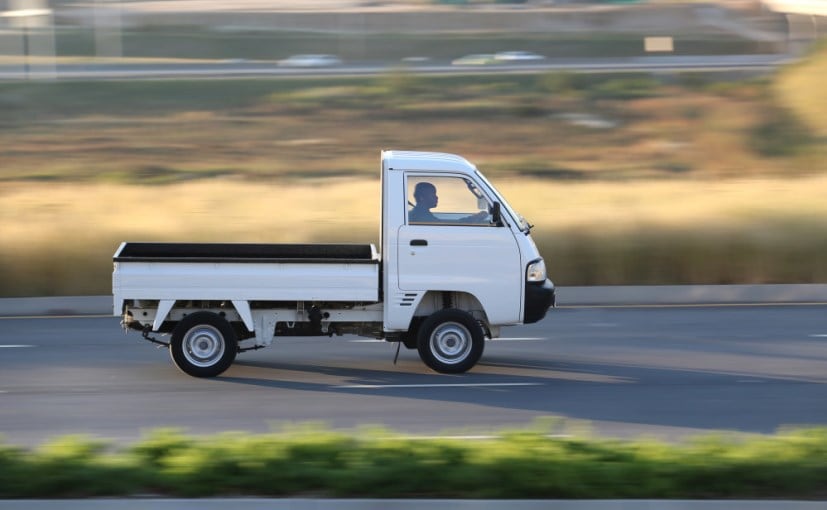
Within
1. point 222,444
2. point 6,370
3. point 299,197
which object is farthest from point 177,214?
point 222,444

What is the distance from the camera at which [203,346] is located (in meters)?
11.8

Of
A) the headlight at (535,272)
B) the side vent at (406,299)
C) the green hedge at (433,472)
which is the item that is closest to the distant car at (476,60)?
the headlight at (535,272)

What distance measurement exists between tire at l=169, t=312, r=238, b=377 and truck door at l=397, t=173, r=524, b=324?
1.83 m

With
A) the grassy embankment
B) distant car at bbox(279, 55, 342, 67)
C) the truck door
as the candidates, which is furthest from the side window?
distant car at bbox(279, 55, 342, 67)

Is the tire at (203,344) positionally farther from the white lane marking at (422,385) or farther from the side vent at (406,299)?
the side vent at (406,299)

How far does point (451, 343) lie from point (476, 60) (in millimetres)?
33868

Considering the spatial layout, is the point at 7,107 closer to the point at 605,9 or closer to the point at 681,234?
the point at 605,9

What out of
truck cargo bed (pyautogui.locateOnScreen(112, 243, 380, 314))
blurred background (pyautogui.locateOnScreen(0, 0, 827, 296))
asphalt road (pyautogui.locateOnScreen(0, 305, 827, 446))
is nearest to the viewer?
asphalt road (pyautogui.locateOnScreen(0, 305, 827, 446))

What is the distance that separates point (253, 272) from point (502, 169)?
20612 mm

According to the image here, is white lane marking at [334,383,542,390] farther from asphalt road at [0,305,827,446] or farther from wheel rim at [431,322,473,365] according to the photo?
wheel rim at [431,322,473,365]

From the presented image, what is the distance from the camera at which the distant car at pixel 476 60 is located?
44.2 meters

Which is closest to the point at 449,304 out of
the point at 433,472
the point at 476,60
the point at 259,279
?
the point at 259,279

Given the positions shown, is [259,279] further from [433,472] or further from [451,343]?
[433,472]

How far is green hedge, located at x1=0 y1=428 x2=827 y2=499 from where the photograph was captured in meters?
6.79
